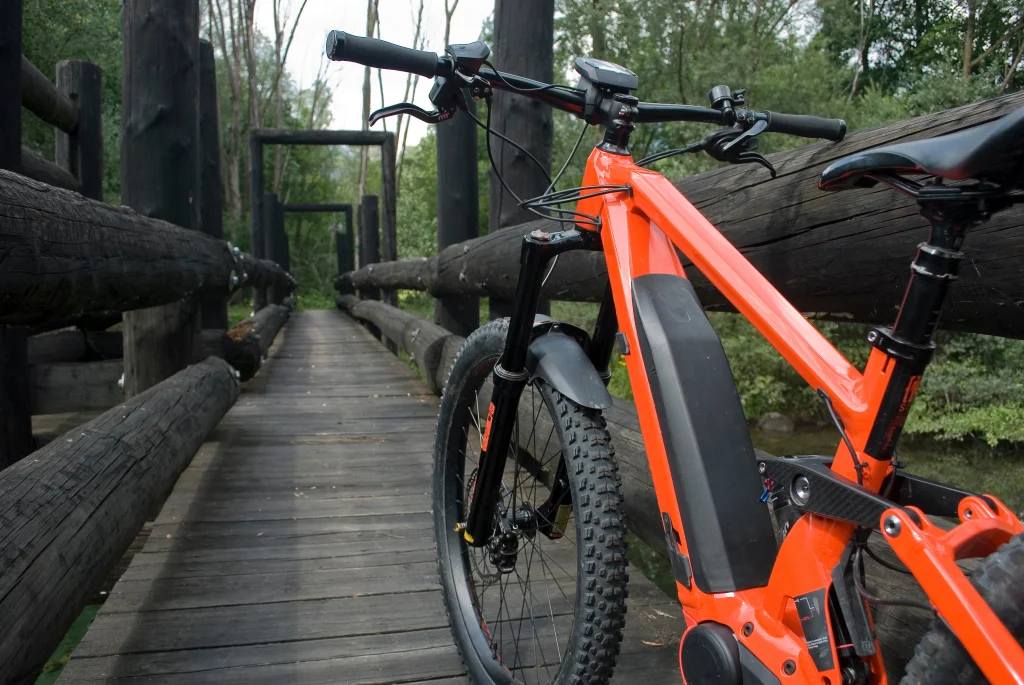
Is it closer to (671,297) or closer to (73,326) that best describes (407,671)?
(671,297)

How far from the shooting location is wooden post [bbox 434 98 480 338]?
6047 mm

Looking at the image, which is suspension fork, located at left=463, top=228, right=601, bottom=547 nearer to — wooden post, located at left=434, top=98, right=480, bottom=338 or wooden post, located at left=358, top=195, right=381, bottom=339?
wooden post, located at left=434, top=98, right=480, bottom=338

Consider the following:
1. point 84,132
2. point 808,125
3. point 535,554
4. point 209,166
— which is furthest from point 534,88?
point 209,166

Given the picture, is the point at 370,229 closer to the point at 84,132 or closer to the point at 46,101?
the point at 84,132

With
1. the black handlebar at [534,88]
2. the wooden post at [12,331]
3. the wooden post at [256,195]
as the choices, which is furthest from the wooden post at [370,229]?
the black handlebar at [534,88]

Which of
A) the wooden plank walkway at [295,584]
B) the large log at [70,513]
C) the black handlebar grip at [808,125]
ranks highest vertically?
the black handlebar grip at [808,125]

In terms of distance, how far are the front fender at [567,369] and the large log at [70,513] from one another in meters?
0.97

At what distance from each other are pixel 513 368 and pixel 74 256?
121 cm

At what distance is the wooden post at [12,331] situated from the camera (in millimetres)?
3117

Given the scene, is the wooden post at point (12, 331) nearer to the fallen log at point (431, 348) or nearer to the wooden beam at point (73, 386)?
the wooden beam at point (73, 386)

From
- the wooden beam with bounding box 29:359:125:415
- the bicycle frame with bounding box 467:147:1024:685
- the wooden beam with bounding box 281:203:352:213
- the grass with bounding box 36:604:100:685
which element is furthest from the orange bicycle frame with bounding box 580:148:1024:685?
→ the wooden beam with bounding box 281:203:352:213

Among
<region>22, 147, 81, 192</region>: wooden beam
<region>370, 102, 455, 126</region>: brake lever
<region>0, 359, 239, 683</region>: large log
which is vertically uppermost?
<region>22, 147, 81, 192</region>: wooden beam

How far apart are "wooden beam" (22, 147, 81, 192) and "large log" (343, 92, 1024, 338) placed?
10.2 feet

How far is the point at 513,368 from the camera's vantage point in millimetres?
1680
